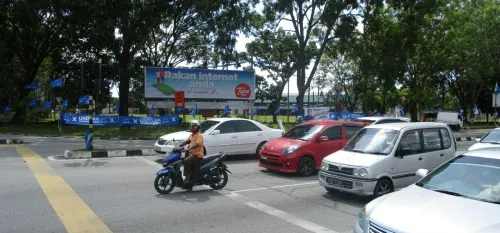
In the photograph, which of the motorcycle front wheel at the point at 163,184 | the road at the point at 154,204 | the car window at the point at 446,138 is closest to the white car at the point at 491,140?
the car window at the point at 446,138

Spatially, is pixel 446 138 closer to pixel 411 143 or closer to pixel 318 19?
pixel 411 143

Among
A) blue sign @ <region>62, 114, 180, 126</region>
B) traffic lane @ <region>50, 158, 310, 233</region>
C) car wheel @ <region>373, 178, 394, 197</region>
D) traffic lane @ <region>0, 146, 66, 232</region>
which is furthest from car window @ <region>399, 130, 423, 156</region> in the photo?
blue sign @ <region>62, 114, 180, 126</region>

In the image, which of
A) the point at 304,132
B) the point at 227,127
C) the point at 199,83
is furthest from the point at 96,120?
the point at 304,132

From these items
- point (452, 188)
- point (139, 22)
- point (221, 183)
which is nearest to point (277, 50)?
point (139, 22)

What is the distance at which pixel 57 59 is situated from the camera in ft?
113

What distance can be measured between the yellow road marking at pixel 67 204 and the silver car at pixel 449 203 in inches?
147

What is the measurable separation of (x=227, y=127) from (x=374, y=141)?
19.6ft

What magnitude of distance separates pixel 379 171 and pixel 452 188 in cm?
273

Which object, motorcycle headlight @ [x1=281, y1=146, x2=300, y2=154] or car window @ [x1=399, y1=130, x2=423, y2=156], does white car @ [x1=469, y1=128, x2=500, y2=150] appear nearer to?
car window @ [x1=399, y1=130, x2=423, y2=156]

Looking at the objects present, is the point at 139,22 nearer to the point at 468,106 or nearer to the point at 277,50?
the point at 277,50

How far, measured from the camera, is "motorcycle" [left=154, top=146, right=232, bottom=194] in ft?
25.5

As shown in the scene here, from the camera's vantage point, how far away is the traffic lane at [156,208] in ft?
18.6

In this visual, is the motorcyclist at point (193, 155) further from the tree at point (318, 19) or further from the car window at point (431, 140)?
the tree at point (318, 19)

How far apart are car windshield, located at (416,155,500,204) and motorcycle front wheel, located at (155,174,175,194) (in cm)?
490
